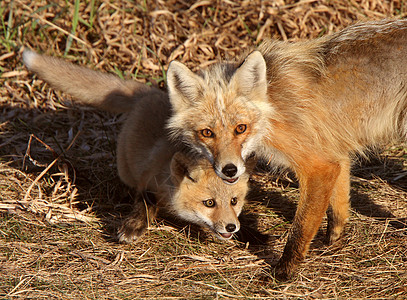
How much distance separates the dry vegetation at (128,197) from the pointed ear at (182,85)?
1.26m

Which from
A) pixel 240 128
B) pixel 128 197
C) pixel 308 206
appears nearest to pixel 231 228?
pixel 308 206

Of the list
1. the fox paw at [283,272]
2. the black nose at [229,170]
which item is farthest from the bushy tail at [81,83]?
the fox paw at [283,272]

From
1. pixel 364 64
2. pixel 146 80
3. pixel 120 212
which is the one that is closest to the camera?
pixel 364 64

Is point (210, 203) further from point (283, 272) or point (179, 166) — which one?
point (283, 272)

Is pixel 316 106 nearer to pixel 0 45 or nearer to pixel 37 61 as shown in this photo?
pixel 37 61

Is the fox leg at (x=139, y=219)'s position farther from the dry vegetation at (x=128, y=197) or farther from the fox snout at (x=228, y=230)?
the fox snout at (x=228, y=230)

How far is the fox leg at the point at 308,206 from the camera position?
3.62 meters

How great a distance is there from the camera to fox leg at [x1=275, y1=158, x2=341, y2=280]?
3.62m

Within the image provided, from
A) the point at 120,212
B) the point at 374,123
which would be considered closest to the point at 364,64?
the point at 374,123

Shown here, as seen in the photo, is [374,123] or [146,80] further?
[146,80]

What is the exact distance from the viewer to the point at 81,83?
5020 mm

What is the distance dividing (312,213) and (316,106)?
844 mm

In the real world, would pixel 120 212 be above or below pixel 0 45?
below

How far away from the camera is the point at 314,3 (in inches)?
256
